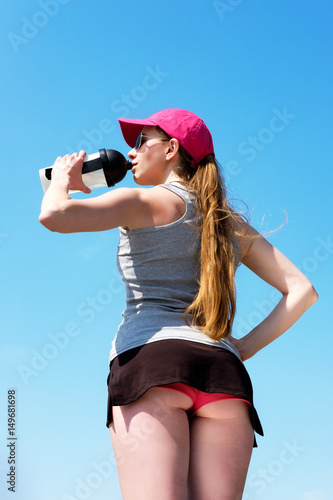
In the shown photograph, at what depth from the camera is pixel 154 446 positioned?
2023 mm

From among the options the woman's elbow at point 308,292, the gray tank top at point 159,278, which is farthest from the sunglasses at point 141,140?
the woman's elbow at point 308,292

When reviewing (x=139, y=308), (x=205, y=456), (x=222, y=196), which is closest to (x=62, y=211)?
(x=139, y=308)

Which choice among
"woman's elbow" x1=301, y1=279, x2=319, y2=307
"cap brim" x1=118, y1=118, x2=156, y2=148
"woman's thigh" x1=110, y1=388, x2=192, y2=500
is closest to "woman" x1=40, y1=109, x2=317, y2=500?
"woman's thigh" x1=110, y1=388, x2=192, y2=500

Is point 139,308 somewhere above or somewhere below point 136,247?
below

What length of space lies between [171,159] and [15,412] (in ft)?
11.0

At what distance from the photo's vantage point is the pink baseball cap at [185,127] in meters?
2.70

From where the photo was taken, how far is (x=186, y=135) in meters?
2.70

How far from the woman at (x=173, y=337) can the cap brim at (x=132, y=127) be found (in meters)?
0.21

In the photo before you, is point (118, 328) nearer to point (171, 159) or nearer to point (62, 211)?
point (62, 211)

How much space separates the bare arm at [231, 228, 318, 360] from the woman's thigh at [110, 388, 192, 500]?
786 millimetres

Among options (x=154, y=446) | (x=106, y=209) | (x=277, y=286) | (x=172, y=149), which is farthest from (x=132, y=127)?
(x=154, y=446)

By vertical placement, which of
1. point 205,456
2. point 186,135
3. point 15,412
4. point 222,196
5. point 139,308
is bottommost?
point 15,412

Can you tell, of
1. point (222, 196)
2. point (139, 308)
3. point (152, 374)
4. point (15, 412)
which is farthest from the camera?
point (15, 412)

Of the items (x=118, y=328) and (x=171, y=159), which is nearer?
(x=118, y=328)
